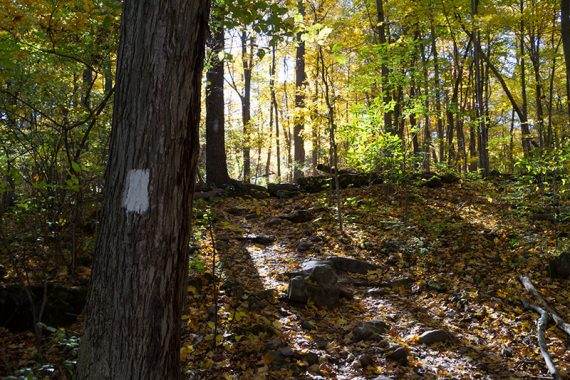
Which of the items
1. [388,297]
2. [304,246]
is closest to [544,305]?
[388,297]

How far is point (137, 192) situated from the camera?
1.90m

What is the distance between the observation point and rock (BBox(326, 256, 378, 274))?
6367 mm

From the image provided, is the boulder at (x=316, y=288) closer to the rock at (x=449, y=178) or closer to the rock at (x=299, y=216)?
the rock at (x=299, y=216)

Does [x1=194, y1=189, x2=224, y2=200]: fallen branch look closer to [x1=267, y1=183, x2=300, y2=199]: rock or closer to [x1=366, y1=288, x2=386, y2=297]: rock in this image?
[x1=267, y1=183, x2=300, y2=199]: rock

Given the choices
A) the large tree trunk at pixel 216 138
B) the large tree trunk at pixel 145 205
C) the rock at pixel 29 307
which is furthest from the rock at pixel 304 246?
the large tree trunk at pixel 145 205

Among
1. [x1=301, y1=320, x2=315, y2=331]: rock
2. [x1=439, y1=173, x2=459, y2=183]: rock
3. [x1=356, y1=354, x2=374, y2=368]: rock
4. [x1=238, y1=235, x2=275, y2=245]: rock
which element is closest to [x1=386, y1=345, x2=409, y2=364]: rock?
[x1=356, y1=354, x2=374, y2=368]: rock

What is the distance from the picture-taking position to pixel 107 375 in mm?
1854

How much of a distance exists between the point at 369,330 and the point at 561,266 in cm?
349

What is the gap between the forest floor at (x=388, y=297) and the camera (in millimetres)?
3949

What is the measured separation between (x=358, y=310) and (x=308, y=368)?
5.24 ft

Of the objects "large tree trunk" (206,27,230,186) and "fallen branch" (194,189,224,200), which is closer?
"fallen branch" (194,189,224,200)

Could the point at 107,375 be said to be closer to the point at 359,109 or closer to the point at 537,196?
the point at 359,109

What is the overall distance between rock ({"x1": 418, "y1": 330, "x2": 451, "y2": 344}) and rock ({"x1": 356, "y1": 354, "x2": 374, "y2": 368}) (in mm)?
841

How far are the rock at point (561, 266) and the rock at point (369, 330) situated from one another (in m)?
3.08
